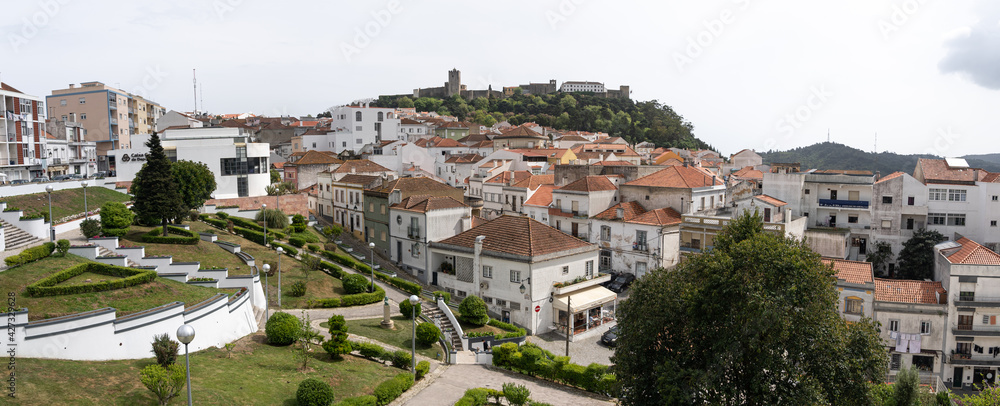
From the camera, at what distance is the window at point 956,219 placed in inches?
1713

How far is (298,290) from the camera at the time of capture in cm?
2994

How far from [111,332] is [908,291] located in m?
37.7

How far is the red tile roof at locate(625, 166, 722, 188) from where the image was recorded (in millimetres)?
45625

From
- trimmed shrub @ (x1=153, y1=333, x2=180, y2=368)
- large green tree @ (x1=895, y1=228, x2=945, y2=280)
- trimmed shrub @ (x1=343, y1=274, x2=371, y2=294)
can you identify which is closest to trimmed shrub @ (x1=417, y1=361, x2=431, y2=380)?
trimmed shrub @ (x1=153, y1=333, x2=180, y2=368)

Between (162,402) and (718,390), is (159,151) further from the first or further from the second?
(718,390)

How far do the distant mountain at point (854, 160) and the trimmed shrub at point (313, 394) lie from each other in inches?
3582

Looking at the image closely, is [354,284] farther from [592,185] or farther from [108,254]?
[592,185]

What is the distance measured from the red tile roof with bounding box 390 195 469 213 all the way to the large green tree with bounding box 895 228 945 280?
101ft

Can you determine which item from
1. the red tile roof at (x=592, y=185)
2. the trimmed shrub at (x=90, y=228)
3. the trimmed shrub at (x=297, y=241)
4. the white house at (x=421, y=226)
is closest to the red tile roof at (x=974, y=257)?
the red tile roof at (x=592, y=185)

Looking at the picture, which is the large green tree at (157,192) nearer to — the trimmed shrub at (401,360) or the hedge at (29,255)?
the hedge at (29,255)

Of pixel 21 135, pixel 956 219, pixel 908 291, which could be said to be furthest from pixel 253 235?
pixel 956 219

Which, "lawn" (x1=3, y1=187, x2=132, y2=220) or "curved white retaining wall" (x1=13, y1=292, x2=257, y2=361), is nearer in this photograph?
"curved white retaining wall" (x1=13, y1=292, x2=257, y2=361)

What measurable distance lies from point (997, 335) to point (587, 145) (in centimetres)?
5579

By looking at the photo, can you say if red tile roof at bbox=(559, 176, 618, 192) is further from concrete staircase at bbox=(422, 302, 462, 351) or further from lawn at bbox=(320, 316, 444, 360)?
lawn at bbox=(320, 316, 444, 360)
